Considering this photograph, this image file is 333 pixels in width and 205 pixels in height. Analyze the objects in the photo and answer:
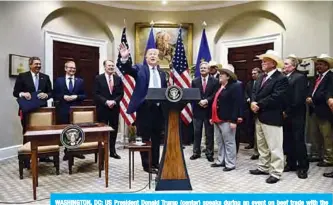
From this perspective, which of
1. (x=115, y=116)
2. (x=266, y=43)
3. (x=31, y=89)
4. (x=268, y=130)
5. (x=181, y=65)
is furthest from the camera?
(x=266, y=43)

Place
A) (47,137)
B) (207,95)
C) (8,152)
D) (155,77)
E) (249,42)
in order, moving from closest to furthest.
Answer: (47,137), (155,77), (207,95), (8,152), (249,42)

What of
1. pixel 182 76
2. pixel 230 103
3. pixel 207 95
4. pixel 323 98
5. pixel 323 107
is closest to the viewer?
pixel 230 103

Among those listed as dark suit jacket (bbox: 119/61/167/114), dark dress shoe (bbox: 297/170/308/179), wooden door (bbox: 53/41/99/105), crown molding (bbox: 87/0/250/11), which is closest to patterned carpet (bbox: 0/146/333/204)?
dark dress shoe (bbox: 297/170/308/179)

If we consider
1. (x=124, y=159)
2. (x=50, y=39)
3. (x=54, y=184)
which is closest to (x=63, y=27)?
(x=50, y=39)

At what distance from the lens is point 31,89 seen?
4621 millimetres

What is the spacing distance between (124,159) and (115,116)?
666 millimetres

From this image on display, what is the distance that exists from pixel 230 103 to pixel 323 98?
126cm

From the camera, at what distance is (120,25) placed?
7027 mm

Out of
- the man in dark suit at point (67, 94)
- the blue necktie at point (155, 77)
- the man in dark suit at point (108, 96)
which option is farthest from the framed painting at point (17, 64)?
the blue necktie at point (155, 77)

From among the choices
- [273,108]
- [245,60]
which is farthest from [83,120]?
[245,60]

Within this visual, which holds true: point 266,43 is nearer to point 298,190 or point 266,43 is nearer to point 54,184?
point 298,190

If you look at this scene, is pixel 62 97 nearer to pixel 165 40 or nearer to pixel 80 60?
pixel 80 60

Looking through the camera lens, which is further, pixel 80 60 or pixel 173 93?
pixel 80 60

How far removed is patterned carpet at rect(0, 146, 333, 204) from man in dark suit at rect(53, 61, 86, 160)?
0.72m
